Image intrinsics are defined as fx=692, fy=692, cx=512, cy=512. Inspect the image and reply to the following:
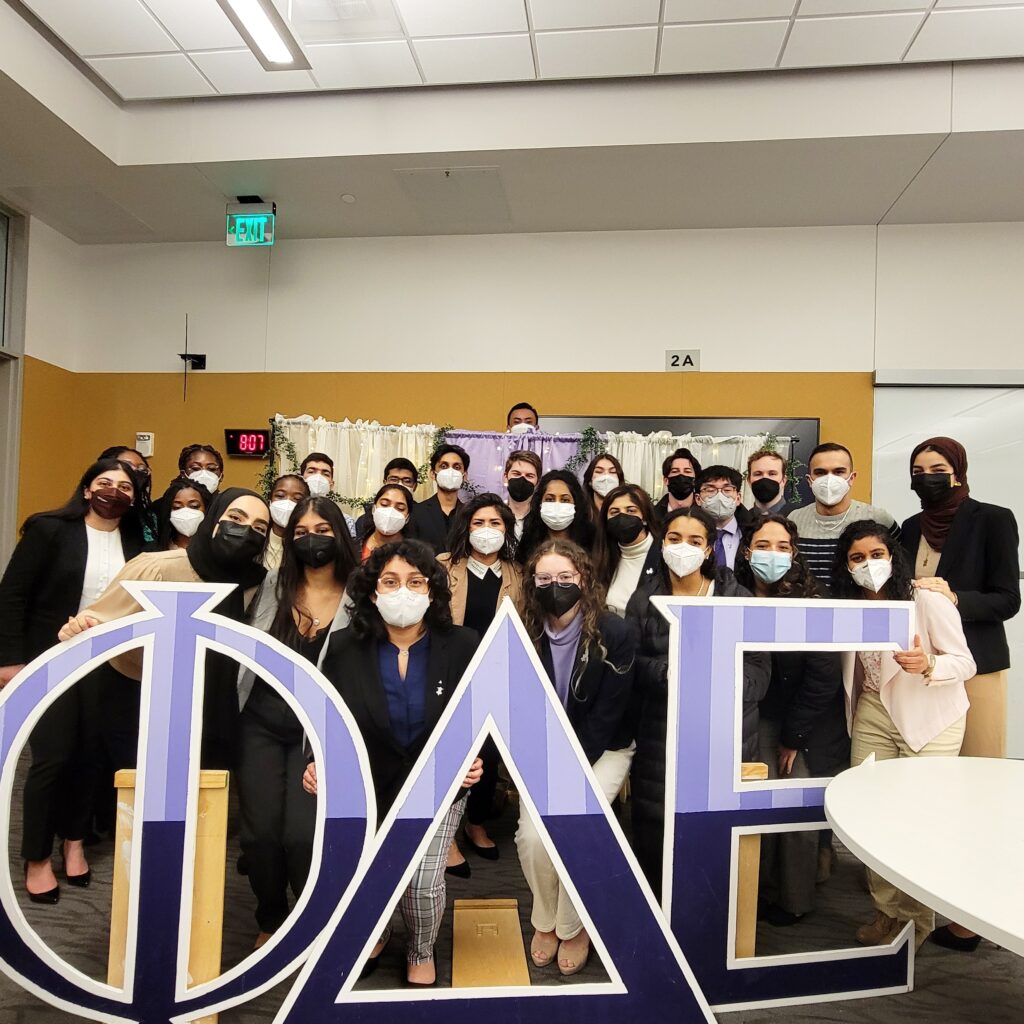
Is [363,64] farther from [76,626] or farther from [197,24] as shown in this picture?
[76,626]

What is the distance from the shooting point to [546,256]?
16.1ft

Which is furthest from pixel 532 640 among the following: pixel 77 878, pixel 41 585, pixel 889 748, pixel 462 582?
pixel 77 878

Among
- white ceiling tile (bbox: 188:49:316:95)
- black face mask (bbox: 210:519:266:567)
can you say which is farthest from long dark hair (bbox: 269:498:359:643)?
white ceiling tile (bbox: 188:49:316:95)

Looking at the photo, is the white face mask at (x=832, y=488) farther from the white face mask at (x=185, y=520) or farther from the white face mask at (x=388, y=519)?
the white face mask at (x=185, y=520)

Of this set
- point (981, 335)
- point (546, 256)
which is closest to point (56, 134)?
point (546, 256)

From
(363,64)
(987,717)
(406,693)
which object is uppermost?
(363,64)

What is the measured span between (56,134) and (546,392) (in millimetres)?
3188

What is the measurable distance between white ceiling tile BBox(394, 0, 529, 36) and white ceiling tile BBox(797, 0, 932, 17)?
1.28m

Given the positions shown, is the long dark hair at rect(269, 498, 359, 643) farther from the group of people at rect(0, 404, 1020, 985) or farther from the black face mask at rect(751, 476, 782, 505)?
the black face mask at rect(751, 476, 782, 505)

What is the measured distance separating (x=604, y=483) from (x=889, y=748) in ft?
5.32

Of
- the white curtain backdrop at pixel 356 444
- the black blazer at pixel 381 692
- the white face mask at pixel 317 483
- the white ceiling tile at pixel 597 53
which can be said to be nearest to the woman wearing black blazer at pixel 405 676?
the black blazer at pixel 381 692

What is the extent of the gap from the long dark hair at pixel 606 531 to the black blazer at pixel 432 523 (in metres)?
0.81

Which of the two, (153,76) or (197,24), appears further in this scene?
(153,76)

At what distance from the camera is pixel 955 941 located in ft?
7.27
